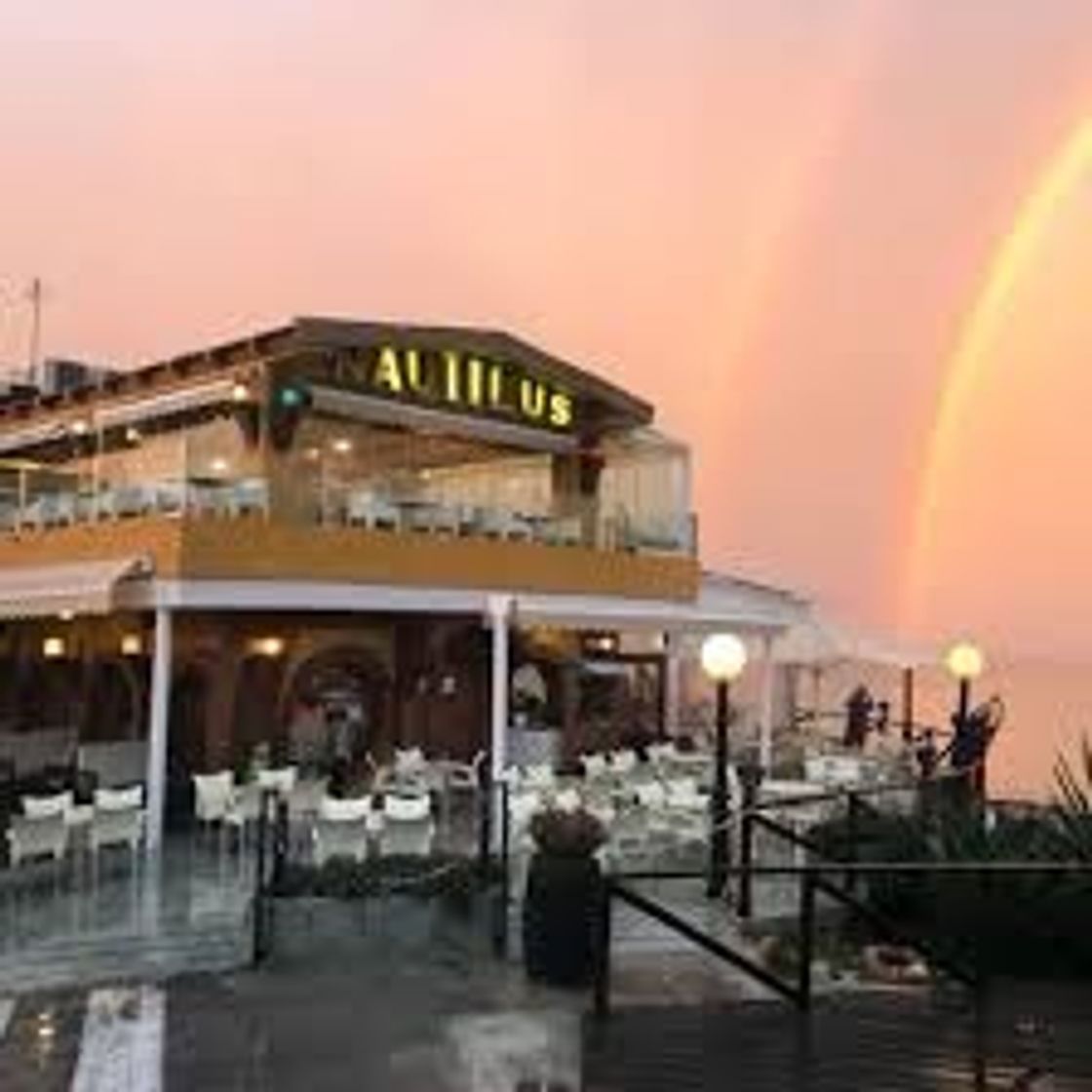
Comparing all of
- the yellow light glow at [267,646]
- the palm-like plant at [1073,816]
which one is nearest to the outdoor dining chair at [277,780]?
the yellow light glow at [267,646]

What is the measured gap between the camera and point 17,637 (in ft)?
104

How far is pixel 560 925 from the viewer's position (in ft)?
46.6

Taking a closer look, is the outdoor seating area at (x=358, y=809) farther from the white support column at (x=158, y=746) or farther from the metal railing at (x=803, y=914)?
the metal railing at (x=803, y=914)

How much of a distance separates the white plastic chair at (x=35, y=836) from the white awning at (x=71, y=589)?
5125 mm

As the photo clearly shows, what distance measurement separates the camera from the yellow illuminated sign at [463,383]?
94.0 ft

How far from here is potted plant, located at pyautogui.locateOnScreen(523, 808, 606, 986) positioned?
1421cm

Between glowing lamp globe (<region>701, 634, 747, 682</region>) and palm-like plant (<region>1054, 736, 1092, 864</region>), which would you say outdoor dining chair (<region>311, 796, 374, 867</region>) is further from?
palm-like plant (<region>1054, 736, 1092, 864</region>)

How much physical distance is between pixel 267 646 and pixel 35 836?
9.66 meters

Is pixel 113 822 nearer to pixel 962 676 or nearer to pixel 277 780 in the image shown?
pixel 277 780

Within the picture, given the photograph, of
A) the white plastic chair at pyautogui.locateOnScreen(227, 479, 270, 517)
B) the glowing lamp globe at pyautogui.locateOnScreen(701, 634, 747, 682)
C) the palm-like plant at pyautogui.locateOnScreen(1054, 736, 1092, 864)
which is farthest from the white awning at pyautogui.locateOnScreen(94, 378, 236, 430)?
the palm-like plant at pyautogui.locateOnScreen(1054, 736, 1092, 864)

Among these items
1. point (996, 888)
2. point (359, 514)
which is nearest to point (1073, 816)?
point (996, 888)

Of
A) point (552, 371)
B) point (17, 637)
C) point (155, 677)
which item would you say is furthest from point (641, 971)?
point (17, 637)

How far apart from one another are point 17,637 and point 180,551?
9.57 metres

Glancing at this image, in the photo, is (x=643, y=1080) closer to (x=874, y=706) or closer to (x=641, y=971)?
(x=641, y=971)
